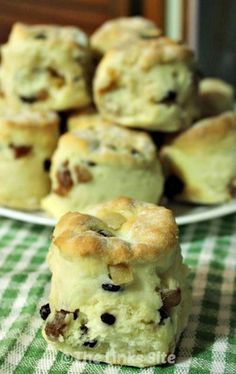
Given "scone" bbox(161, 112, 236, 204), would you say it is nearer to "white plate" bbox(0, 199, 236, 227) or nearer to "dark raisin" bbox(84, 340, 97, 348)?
"white plate" bbox(0, 199, 236, 227)

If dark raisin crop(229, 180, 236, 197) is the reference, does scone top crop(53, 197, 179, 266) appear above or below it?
above

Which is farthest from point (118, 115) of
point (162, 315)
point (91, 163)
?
point (162, 315)

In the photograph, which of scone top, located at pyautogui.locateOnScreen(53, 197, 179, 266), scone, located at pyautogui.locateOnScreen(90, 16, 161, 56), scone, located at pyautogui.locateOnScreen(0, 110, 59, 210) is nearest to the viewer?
scone top, located at pyautogui.locateOnScreen(53, 197, 179, 266)

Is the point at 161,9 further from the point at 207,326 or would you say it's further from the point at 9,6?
the point at 207,326

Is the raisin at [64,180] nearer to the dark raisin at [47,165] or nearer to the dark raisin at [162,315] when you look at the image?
the dark raisin at [47,165]

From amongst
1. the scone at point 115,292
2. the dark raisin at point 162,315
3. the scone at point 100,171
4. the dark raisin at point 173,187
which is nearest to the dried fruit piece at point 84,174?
the scone at point 100,171

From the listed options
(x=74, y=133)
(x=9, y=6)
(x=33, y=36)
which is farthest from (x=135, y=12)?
(x=74, y=133)

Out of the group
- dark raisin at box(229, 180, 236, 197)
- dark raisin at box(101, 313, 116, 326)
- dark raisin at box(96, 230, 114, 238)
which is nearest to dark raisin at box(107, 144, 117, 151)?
dark raisin at box(229, 180, 236, 197)
